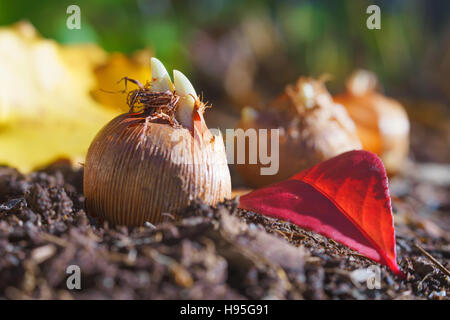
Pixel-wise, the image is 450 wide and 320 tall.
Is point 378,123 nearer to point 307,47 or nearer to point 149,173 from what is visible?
point 307,47

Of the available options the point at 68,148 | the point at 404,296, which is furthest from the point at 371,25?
the point at 404,296

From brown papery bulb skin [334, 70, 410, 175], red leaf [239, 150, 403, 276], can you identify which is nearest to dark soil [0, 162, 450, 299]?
red leaf [239, 150, 403, 276]

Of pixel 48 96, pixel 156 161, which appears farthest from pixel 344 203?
pixel 48 96

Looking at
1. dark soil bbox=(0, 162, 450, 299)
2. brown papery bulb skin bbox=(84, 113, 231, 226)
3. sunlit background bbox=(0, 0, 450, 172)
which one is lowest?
dark soil bbox=(0, 162, 450, 299)

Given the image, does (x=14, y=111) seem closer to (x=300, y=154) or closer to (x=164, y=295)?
(x=300, y=154)

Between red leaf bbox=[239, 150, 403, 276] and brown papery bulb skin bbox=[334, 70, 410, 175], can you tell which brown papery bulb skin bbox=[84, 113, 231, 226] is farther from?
brown papery bulb skin bbox=[334, 70, 410, 175]
